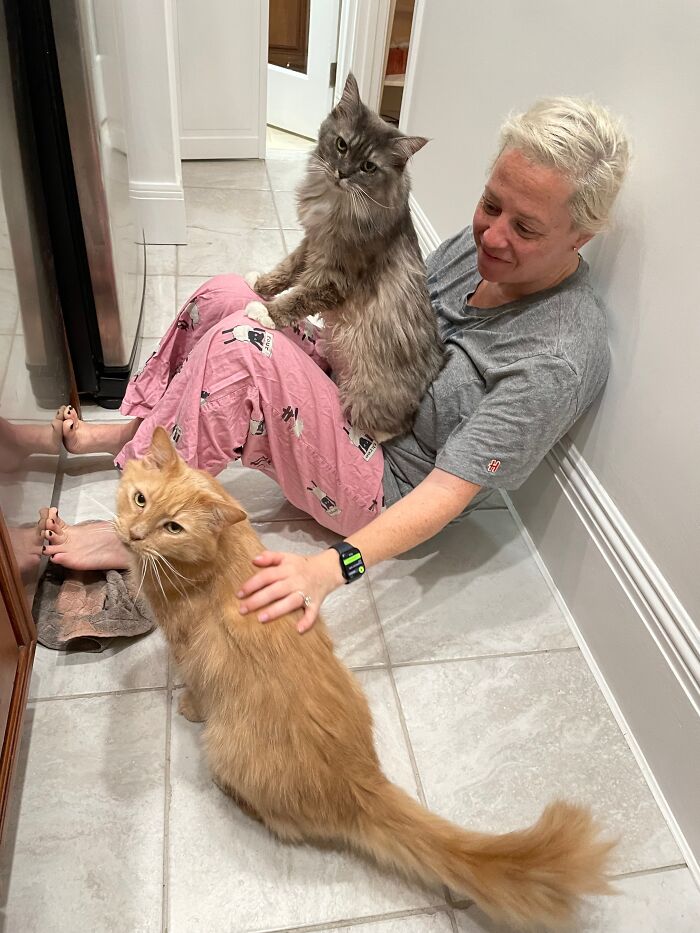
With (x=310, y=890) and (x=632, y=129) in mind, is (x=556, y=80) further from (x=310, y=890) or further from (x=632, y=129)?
(x=310, y=890)

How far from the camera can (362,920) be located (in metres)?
1.07

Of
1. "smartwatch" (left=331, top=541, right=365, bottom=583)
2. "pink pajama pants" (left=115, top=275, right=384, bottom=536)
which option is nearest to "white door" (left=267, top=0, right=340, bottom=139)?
"pink pajama pants" (left=115, top=275, right=384, bottom=536)

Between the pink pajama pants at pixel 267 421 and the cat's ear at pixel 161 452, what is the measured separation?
0.27 m

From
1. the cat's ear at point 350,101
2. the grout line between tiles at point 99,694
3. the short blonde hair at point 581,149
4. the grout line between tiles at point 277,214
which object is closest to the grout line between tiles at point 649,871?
the grout line between tiles at point 99,694

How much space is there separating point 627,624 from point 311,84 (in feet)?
11.9

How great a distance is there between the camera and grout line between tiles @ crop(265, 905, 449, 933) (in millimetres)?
1049

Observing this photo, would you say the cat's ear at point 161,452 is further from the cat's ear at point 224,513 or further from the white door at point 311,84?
the white door at point 311,84

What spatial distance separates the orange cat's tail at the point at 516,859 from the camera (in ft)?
2.90

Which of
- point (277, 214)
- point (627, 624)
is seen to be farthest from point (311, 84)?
point (627, 624)

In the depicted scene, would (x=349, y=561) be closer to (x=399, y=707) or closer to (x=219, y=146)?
(x=399, y=707)

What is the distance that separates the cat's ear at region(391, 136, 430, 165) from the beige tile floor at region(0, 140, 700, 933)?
86cm

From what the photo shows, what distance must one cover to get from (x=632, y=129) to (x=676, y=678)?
1.05 metres

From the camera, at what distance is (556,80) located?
5.08ft

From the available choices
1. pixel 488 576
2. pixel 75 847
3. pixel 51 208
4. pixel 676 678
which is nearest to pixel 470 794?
pixel 676 678
